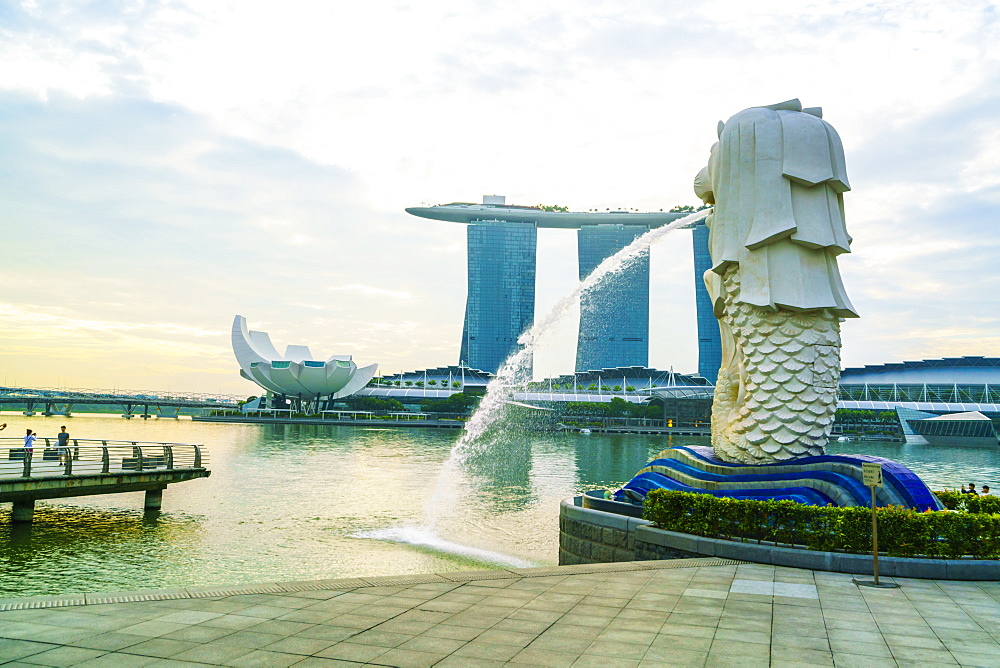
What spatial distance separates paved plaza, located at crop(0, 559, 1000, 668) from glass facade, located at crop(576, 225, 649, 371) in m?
108

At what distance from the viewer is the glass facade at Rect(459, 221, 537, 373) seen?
11994 cm

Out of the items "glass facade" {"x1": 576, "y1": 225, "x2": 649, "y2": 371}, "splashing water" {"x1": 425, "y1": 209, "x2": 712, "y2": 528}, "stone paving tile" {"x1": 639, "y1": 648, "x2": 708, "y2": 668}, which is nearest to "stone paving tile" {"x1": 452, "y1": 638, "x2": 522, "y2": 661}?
"stone paving tile" {"x1": 639, "y1": 648, "x2": 708, "y2": 668}

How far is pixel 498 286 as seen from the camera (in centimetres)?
11994

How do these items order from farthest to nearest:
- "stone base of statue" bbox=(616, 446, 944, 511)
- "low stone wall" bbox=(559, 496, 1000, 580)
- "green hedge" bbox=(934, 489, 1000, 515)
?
"green hedge" bbox=(934, 489, 1000, 515)
"stone base of statue" bbox=(616, 446, 944, 511)
"low stone wall" bbox=(559, 496, 1000, 580)

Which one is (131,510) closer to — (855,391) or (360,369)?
(360,369)

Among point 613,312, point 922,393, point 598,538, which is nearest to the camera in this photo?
point 598,538

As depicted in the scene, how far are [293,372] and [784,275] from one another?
258 feet

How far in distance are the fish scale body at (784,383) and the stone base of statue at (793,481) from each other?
436mm

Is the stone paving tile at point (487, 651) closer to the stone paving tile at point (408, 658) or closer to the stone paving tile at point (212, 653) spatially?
the stone paving tile at point (408, 658)

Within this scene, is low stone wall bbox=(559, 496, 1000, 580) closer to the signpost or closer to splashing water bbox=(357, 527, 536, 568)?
the signpost

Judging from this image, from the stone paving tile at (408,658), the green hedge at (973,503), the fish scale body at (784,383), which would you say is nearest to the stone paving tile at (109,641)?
the stone paving tile at (408,658)

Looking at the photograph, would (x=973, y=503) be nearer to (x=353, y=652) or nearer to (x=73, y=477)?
(x=353, y=652)

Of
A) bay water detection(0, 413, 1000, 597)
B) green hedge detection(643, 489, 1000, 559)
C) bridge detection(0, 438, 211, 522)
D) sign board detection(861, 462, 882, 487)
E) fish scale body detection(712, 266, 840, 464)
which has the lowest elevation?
bay water detection(0, 413, 1000, 597)


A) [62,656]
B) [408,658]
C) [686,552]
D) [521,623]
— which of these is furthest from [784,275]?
[62,656]
